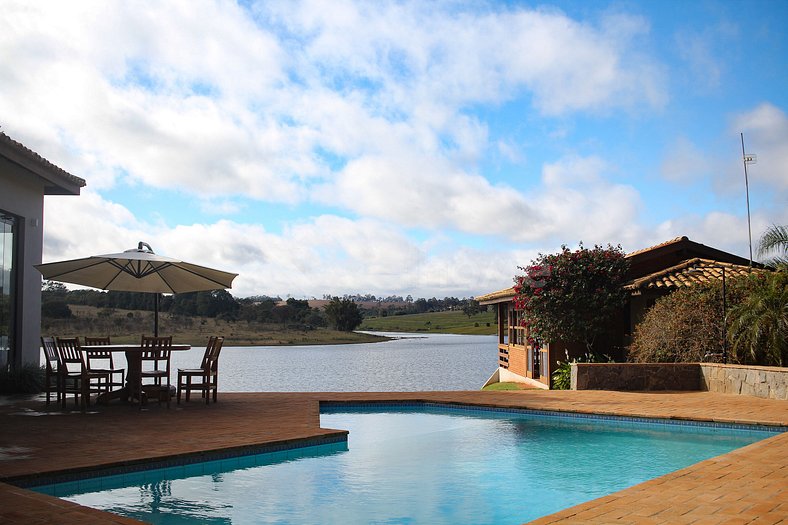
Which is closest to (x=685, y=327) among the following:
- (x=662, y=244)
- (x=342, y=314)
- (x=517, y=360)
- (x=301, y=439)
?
(x=662, y=244)

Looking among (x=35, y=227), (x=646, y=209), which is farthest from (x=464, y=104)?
(x=35, y=227)

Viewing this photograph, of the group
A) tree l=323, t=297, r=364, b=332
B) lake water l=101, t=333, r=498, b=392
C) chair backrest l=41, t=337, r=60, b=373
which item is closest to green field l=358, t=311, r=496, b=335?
tree l=323, t=297, r=364, b=332

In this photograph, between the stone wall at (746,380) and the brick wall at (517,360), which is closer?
the stone wall at (746,380)

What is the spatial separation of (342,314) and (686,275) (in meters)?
49.6

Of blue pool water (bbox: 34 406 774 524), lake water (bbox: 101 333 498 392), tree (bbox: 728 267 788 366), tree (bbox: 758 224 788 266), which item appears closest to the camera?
blue pool water (bbox: 34 406 774 524)

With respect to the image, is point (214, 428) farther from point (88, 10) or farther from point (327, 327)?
point (327, 327)

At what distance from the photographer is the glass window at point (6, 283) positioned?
1286cm

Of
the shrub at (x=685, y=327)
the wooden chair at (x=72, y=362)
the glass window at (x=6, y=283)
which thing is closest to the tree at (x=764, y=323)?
the shrub at (x=685, y=327)

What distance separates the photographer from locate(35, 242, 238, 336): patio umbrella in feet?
37.9

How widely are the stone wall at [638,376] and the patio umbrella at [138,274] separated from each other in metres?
7.19

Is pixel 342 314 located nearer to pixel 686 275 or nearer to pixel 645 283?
pixel 686 275

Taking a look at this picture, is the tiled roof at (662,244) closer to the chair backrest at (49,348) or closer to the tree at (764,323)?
the tree at (764,323)

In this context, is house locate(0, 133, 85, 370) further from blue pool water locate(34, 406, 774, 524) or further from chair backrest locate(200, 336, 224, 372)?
blue pool water locate(34, 406, 774, 524)

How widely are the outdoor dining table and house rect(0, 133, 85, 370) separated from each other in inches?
112
